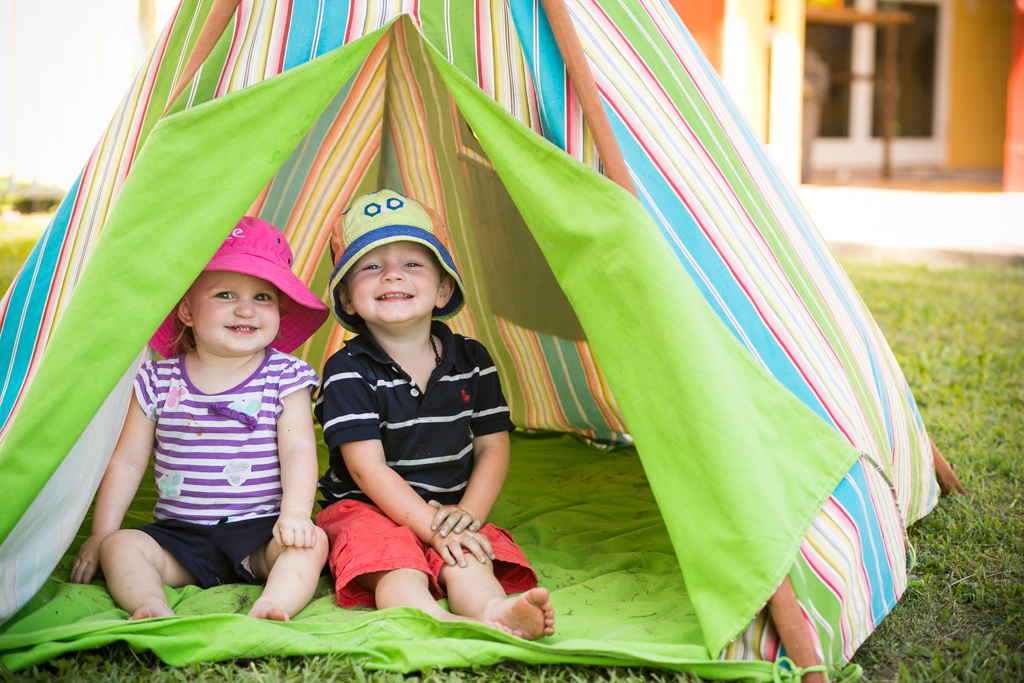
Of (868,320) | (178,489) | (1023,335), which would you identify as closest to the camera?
(178,489)

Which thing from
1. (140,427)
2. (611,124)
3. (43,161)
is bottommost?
(140,427)

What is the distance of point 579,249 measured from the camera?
1819mm

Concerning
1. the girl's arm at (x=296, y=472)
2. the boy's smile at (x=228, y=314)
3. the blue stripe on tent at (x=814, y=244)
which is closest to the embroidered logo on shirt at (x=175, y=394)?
the boy's smile at (x=228, y=314)

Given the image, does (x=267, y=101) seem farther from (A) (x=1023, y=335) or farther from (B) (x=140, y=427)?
(A) (x=1023, y=335)

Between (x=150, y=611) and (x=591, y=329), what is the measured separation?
3.35 ft

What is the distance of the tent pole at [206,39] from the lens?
188cm

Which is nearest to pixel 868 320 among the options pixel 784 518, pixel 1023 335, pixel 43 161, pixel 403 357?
pixel 784 518

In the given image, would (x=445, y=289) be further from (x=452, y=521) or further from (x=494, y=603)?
(x=494, y=603)

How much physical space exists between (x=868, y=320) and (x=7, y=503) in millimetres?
2068

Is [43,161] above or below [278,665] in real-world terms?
above

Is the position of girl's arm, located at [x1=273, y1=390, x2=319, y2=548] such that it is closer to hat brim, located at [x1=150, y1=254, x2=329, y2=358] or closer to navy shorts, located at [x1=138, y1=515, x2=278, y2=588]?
navy shorts, located at [x1=138, y1=515, x2=278, y2=588]

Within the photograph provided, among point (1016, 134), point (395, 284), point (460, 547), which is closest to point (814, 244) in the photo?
point (395, 284)

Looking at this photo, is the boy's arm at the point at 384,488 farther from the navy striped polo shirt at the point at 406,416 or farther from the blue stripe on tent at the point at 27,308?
the blue stripe on tent at the point at 27,308

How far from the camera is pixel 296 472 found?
2076 millimetres
